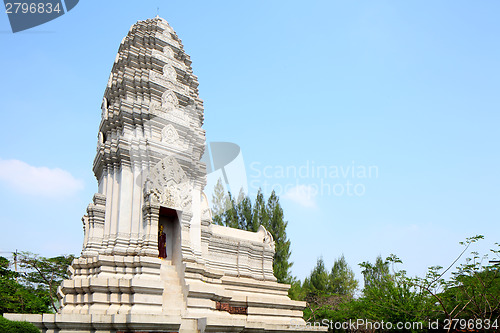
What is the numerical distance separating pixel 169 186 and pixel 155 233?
2018 millimetres

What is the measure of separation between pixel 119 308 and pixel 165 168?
18.1ft

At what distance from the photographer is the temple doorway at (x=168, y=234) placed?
15373 mm

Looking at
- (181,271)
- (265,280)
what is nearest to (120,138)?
(181,271)

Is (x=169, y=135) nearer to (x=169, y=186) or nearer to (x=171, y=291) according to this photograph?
(x=169, y=186)

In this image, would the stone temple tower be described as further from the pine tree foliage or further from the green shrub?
the pine tree foliage

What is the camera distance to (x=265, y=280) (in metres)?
21.0

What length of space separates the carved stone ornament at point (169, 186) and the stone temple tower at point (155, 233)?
0.13 ft

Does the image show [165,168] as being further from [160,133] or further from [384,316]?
[384,316]

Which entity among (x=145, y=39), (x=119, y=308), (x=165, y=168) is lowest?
(x=119, y=308)

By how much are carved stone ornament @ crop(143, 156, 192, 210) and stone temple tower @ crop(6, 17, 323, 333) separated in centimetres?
4

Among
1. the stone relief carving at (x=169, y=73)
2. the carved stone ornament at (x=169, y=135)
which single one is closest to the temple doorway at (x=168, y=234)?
the carved stone ornament at (x=169, y=135)

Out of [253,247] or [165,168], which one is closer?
[165,168]

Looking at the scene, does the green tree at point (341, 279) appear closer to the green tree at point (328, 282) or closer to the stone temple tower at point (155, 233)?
the green tree at point (328, 282)

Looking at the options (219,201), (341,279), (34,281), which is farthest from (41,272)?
(341,279)
